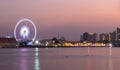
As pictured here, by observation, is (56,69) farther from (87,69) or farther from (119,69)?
(119,69)

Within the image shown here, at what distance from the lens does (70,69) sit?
45.3m

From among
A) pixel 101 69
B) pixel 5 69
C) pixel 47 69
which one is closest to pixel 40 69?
pixel 47 69

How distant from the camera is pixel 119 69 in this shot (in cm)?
4366

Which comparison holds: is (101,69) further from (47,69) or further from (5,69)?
(5,69)

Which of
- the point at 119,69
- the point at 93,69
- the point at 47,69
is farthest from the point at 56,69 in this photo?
the point at 119,69

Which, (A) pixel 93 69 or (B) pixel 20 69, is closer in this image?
(A) pixel 93 69

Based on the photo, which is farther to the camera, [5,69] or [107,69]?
[5,69]

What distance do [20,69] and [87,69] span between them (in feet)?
30.4

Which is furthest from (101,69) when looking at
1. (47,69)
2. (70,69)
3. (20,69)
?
(20,69)

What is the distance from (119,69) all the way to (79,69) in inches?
205

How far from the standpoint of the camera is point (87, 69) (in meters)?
45.8

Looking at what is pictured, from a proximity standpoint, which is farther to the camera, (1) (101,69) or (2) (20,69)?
(2) (20,69)

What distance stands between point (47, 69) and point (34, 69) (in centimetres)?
175

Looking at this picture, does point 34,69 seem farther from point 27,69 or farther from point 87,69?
point 87,69
